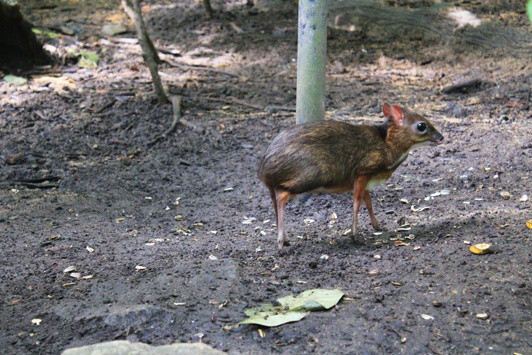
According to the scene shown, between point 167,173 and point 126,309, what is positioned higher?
point 126,309

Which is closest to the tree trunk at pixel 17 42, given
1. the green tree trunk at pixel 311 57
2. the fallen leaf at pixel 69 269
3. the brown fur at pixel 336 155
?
the green tree trunk at pixel 311 57

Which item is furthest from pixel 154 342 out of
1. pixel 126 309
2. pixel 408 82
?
pixel 408 82

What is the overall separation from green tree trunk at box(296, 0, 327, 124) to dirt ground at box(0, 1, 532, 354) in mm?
773

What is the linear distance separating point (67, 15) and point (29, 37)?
2.34 metres

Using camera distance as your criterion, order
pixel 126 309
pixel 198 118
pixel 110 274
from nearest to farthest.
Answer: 1. pixel 126 309
2. pixel 110 274
3. pixel 198 118

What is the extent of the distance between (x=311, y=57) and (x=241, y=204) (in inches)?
54.1

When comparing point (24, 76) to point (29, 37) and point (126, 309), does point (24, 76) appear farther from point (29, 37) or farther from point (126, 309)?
point (126, 309)

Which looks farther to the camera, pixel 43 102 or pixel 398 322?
pixel 43 102

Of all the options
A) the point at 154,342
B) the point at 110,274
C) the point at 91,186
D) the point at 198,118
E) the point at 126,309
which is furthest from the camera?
the point at 198,118

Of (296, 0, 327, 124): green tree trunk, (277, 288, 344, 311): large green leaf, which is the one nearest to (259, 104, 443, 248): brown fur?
(296, 0, 327, 124): green tree trunk

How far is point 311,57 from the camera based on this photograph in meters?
5.10

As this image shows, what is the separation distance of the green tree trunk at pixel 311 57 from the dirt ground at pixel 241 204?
773mm

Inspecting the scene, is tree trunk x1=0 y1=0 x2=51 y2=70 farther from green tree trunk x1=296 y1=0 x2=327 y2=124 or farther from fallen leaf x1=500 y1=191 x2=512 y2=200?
fallen leaf x1=500 y1=191 x2=512 y2=200

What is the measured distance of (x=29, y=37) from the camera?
8172 millimetres
